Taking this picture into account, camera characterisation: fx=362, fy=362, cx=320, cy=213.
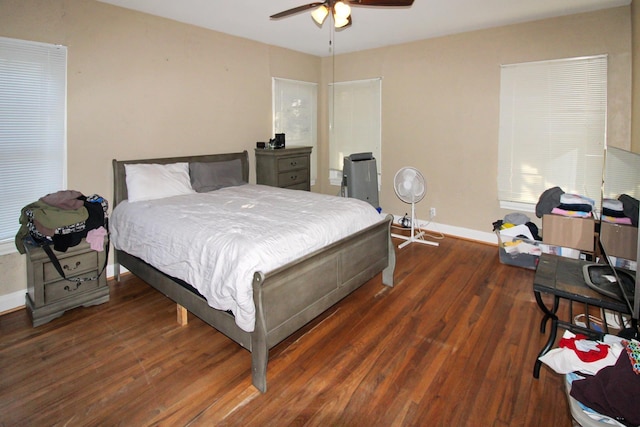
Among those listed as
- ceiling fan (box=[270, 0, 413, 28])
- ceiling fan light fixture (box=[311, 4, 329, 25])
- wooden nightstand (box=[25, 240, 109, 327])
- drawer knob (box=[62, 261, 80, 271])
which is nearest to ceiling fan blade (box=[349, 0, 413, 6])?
ceiling fan (box=[270, 0, 413, 28])

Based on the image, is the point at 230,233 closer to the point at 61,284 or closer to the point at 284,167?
the point at 61,284

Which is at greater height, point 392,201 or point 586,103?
point 586,103

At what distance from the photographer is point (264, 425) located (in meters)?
1.78

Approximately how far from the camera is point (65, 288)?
279 centimetres

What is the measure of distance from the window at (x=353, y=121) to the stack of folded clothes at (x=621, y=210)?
356cm

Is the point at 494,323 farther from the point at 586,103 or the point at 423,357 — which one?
the point at 586,103

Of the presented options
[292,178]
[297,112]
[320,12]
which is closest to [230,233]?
[320,12]

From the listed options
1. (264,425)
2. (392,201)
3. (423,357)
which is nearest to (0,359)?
(264,425)

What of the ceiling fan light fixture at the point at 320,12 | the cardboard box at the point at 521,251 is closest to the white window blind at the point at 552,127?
the cardboard box at the point at 521,251

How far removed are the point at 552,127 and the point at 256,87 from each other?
3.54 metres

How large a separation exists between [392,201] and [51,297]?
415cm

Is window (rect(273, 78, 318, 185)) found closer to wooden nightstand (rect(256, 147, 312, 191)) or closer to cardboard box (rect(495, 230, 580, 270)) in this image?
wooden nightstand (rect(256, 147, 312, 191))

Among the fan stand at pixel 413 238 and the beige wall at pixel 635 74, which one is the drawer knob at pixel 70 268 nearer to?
the fan stand at pixel 413 238

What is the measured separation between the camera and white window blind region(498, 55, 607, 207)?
3629 millimetres
